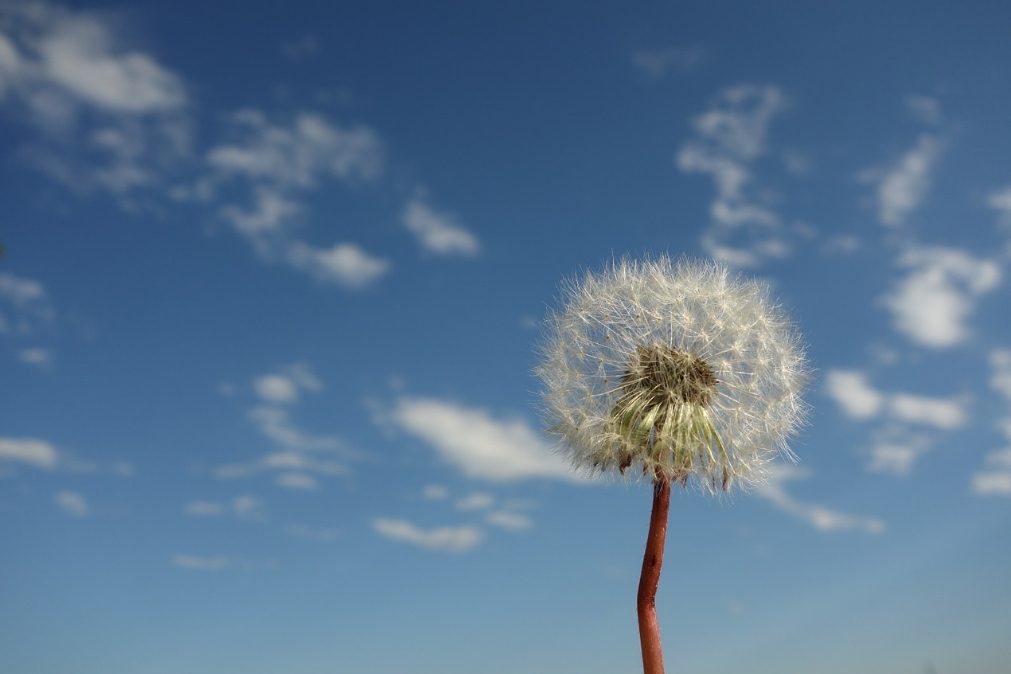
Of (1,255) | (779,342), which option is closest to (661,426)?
(779,342)

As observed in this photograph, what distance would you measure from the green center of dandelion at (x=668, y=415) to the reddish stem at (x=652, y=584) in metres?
0.56

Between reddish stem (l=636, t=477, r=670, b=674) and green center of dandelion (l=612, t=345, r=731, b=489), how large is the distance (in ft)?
1.84

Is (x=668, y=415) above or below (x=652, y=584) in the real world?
above

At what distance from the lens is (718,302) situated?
14.8m

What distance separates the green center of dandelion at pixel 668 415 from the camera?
13.4 m

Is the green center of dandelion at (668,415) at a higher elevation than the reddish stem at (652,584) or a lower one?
higher

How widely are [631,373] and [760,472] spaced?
2567 millimetres

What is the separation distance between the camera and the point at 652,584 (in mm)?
12094

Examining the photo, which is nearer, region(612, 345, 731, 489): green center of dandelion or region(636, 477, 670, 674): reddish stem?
region(636, 477, 670, 674): reddish stem

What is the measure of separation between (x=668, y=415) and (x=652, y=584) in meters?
2.77

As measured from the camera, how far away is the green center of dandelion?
43.9ft

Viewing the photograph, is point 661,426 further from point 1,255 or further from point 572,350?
point 1,255

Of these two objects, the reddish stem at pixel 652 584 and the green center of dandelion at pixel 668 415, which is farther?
the green center of dandelion at pixel 668 415

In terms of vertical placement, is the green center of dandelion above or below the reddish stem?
above
